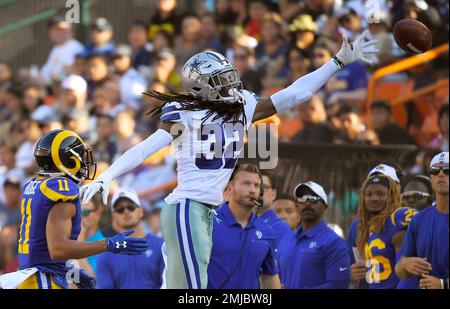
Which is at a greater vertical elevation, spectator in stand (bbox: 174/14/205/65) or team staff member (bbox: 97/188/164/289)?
spectator in stand (bbox: 174/14/205/65)

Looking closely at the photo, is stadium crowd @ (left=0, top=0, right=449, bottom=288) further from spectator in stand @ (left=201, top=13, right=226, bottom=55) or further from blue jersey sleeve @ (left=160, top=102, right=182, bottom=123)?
blue jersey sleeve @ (left=160, top=102, right=182, bottom=123)

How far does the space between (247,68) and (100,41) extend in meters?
3.29

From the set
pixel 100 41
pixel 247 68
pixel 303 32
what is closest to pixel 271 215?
pixel 303 32

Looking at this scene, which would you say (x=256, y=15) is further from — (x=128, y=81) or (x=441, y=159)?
(x=441, y=159)

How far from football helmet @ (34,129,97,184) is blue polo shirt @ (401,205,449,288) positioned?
8.45 ft

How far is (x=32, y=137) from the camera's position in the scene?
16062 millimetres

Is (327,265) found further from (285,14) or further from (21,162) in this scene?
(21,162)

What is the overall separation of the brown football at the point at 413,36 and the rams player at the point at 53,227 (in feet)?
8.35

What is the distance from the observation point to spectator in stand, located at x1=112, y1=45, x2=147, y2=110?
51.9 feet

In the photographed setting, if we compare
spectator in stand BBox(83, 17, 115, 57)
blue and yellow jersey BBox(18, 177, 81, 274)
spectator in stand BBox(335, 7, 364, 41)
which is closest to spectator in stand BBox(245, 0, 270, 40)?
spectator in stand BBox(335, 7, 364, 41)

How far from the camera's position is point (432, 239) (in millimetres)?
8797

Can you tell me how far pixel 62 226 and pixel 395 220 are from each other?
9.76ft

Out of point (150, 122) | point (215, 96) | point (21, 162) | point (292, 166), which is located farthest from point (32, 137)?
point (215, 96)
